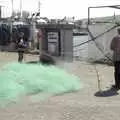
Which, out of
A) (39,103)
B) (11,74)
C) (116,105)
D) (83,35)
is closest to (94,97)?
(116,105)

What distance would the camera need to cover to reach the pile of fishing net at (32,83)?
1002 centimetres

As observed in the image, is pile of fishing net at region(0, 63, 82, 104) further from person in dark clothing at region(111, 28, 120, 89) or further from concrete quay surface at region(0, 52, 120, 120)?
person in dark clothing at region(111, 28, 120, 89)

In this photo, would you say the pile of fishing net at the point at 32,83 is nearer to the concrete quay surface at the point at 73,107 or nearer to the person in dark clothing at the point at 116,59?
the concrete quay surface at the point at 73,107

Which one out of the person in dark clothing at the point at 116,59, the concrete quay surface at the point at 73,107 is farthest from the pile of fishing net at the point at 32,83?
the person in dark clothing at the point at 116,59

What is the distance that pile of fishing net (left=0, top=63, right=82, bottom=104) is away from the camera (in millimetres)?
10022

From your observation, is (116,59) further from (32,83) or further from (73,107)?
(73,107)

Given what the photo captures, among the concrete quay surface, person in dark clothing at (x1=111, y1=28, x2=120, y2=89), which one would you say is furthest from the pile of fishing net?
person in dark clothing at (x1=111, y1=28, x2=120, y2=89)

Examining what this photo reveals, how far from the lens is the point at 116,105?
9.70 m

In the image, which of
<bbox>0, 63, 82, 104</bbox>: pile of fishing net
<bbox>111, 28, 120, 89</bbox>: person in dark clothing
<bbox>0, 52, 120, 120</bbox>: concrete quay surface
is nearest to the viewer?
<bbox>0, 52, 120, 120</bbox>: concrete quay surface

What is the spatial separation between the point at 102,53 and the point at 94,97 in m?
9.70

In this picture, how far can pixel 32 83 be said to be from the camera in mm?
10922

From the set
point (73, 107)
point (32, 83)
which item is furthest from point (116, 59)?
point (73, 107)

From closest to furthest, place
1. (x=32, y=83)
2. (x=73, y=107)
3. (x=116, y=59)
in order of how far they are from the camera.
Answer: (x=73, y=107) → (x=32, y=83) → (x=116, y=59)

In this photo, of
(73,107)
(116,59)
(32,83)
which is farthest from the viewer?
(116,59)
